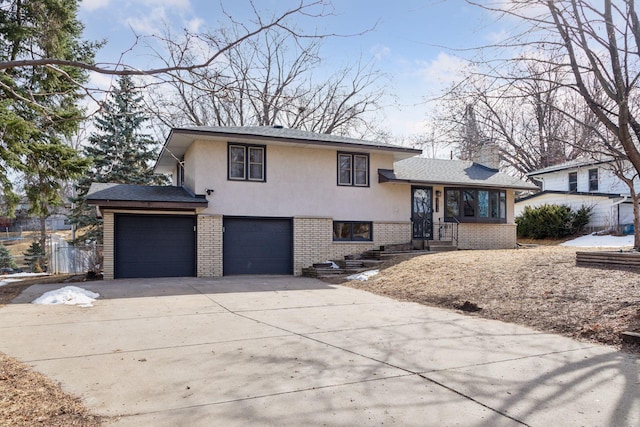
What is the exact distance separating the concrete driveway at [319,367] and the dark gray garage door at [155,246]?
5.66 metres

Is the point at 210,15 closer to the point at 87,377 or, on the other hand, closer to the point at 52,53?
the point at 87,377

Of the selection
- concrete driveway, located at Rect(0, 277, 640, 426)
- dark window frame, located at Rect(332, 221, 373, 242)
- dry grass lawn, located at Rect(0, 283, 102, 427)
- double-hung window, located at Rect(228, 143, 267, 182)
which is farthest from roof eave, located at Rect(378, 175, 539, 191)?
dry grass lawn, located at Rect(0, 283, 102, 427)

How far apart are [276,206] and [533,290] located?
361 inches

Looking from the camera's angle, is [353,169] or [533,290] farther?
[353,169]

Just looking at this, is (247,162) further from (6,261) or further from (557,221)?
(557,221)

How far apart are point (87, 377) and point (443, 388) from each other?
141 inches

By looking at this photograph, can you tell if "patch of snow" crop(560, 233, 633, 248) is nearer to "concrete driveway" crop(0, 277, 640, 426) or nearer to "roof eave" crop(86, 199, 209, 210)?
"concrete driveway" crop(0, 277, 640, 426)

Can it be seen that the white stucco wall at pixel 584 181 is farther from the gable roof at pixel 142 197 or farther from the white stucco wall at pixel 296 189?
the gable roof at pixel 142 197

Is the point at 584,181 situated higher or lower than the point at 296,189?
higher

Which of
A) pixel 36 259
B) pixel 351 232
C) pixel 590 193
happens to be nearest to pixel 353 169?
pixel 351 232

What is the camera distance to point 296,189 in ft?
51.8

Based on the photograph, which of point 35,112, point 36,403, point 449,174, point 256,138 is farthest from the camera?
point 449,174

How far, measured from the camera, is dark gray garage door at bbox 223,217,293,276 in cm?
1502

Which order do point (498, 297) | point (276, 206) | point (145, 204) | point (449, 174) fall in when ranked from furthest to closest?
1. point (449, 174)
2. point (276, 206)
3. point (145, 204)
4. point (498, 297)
